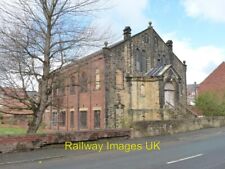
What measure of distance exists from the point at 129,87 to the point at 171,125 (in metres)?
10.3

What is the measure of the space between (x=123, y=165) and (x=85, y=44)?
33.7 ft

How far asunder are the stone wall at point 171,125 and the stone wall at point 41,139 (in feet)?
11.6

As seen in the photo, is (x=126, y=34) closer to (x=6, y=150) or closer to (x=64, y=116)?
(x=64, y=116)

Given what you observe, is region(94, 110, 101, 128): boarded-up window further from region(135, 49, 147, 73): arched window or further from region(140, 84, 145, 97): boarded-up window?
region(135, 49, 147, 73): arched window

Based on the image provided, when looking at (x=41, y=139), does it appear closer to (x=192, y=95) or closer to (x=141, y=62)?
(x=141, y=62)

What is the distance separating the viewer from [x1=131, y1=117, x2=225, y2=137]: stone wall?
25.0 m

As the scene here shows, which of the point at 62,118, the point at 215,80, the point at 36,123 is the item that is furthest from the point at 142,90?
the point at 215,80

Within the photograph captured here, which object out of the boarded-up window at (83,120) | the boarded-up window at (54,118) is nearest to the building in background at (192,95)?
the boarded-up window at (83,120)

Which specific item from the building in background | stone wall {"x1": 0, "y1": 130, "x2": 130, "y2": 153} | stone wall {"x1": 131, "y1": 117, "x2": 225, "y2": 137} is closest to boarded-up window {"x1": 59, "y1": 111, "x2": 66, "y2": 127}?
the building in background

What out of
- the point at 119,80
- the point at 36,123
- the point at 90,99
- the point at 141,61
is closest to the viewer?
the point at 36,123

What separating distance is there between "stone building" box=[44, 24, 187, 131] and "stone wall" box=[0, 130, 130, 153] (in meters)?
13.1

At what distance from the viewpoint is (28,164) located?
528 inches

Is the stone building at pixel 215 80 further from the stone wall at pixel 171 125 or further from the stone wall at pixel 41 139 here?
the stone wall at pixel 41 139

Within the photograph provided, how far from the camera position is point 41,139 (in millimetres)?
17750
